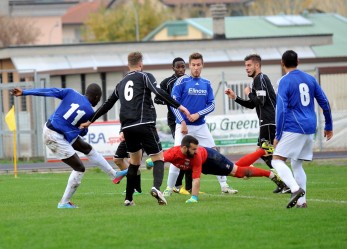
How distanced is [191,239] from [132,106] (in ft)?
13.6

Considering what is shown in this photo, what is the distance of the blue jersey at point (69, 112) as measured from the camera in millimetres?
15023

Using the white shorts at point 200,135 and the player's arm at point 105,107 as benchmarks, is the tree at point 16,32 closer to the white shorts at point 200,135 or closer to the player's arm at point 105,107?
the white shorts at point 200,135

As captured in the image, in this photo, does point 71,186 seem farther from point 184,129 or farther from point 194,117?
point 194,117

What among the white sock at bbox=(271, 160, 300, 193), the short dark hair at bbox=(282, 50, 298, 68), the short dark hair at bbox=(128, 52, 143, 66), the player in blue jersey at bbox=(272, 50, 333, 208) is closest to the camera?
the white sock at bbox=(271, 160, 300, 193)

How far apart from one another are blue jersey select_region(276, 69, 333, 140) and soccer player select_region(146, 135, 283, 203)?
150 centimetres

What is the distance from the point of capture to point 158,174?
48.2 ft

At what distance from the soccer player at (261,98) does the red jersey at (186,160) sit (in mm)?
1805

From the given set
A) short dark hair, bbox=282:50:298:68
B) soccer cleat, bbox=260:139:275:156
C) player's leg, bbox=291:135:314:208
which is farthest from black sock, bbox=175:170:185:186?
short dark hair, bbox=282:50:298:68

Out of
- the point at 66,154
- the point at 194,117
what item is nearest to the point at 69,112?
the point at 66,154

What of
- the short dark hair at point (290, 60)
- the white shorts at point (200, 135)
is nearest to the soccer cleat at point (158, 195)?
the white shorts at point (200, 135)

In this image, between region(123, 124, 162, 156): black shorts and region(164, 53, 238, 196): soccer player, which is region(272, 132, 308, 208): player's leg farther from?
region(164, 53, 238, 196): soccer player

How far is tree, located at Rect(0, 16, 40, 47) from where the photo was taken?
78.5m

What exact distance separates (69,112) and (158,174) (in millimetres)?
1578

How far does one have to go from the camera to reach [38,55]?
42.1 metres
